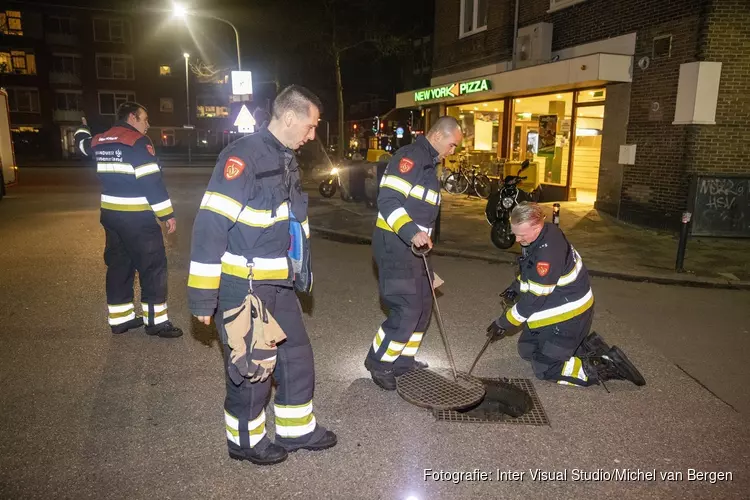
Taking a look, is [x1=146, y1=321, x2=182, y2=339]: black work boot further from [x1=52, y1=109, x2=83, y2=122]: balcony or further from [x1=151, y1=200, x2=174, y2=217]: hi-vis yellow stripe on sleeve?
[x1=52, y1=109, x2=83, y2=122]: balcony

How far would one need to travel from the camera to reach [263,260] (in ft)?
10.1

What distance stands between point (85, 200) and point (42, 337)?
1284 centimetres

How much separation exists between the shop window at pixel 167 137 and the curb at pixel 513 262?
42242mm

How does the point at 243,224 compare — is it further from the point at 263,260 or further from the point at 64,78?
the point at 64,78

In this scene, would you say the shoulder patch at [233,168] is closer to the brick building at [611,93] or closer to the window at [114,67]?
the brick building at [611,93]

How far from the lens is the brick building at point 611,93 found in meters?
11.1

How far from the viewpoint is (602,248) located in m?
10.0

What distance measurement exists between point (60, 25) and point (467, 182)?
43589 mm

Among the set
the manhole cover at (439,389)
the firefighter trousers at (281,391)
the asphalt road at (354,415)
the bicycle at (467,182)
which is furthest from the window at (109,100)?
the firefighter trousers at (281,391)

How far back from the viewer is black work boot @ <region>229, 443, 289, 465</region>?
10.6 feet

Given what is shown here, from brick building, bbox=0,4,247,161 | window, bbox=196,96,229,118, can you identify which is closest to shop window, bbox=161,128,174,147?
brick building, bbox=0,4,247,161

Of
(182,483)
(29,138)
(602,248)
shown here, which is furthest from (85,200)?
(29,138)

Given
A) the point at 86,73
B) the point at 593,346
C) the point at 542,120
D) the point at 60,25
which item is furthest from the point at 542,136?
the point at 60,25

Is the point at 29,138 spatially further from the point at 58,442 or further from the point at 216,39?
the point at 58,442
